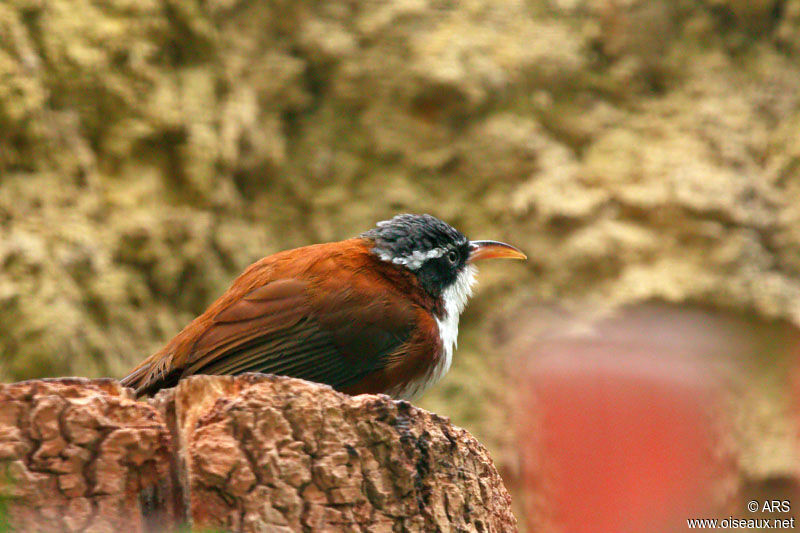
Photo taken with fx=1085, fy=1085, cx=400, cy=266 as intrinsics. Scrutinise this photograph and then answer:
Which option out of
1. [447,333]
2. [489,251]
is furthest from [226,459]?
[489,251]

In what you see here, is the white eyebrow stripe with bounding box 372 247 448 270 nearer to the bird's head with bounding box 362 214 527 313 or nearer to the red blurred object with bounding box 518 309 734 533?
the bird's head with bounding box 362 214 527 313

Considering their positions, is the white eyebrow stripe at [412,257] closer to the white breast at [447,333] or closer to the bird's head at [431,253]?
the bird's head at [431,253]

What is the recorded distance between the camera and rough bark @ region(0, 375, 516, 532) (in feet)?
8.11

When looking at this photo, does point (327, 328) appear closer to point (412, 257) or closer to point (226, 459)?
point (412, 257)

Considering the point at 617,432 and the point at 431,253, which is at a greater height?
the point at 431,253

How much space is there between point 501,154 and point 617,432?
2204 mm

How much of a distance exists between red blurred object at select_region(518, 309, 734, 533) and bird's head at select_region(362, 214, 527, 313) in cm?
50

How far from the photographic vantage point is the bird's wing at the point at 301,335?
3553 mm

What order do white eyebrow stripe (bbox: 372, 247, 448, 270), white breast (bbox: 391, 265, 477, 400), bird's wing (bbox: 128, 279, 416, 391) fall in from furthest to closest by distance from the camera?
white eyebrow stripe (bbox: 372, 247, 448, 270) < white breast (bbox: 391, 265, 477, 400) < bird's wing (bbox: 128, 279, 416, 391)

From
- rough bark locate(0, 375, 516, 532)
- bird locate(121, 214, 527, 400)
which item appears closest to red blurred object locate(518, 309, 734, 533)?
bird locate(121, 214, 527, 400)

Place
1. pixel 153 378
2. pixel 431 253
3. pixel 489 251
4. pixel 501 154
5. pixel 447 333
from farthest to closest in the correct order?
pixel 501 154 < pixel 489 251 < pixel 431 253 < pixel 447 333 < pixel 153 378

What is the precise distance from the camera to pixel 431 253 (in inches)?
170

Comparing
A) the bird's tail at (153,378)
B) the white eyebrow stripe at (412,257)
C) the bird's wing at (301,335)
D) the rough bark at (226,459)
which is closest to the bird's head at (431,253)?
the white eyebrow stripe at (412,257)

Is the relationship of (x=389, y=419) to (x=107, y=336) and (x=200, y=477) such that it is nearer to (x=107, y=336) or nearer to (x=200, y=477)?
(x=200, y=477)
